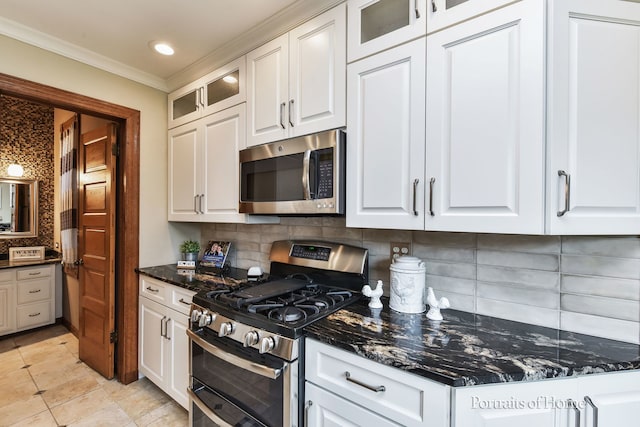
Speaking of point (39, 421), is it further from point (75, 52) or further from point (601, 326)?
point (601, 326)

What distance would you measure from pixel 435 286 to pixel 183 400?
1760mm

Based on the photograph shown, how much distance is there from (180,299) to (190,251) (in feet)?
2.17

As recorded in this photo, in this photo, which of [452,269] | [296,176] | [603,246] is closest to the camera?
[603,246]

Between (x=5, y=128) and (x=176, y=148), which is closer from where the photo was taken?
(x=176, y=148)

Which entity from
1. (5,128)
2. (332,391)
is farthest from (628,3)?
(5,128)

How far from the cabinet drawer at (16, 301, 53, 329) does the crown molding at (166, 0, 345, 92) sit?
3084mm

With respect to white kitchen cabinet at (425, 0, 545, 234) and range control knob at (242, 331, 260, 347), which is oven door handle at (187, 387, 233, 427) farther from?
white kitchen cabinet at (425, 0, 545, 234)

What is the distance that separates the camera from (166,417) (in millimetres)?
2070

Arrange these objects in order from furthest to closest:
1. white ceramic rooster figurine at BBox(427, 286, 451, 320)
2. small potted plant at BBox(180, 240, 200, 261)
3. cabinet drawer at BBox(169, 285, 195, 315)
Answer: small potted plant at BBox(180, 240, 200, 261) < cabinet drawer at BBox(169, 285, 195, 315) < white ceramic rooster figurine at BBox(427, 286, 451, 320)

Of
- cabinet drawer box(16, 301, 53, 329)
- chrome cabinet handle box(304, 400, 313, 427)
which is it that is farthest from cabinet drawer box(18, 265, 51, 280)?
chrome cabinet handle box(304, 400, 313, 427)

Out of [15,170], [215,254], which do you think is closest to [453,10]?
[215,254]

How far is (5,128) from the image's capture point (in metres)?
3.60

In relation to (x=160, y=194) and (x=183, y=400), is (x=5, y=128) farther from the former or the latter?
(x=183, y=400)

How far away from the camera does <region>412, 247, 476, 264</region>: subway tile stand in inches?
57.6
